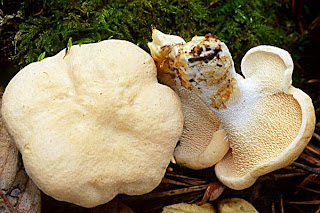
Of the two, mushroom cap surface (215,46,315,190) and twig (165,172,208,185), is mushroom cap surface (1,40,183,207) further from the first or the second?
twig (165,172,208,185)

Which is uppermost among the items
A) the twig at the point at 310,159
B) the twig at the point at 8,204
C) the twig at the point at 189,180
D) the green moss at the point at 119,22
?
the green moss at the point at 119,22

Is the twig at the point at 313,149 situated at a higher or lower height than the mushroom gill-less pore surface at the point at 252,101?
lower

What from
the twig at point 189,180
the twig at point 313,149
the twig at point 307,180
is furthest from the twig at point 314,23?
the twig at point 189,180

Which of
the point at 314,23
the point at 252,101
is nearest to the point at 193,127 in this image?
the point at 252,101

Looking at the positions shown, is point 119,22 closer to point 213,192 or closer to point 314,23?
point 213,192

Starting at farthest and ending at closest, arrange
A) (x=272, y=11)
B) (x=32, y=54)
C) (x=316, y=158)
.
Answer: (x=272, y=11)
(x=316, y=158)
(x=32, y=54)

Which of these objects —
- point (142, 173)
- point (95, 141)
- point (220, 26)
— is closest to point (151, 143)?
point (142, 173)

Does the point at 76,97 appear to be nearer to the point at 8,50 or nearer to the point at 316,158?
the point at 8,50

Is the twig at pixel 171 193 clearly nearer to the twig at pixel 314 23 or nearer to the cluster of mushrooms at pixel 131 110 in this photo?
the cluster of mushrooms at pixel 131 110
